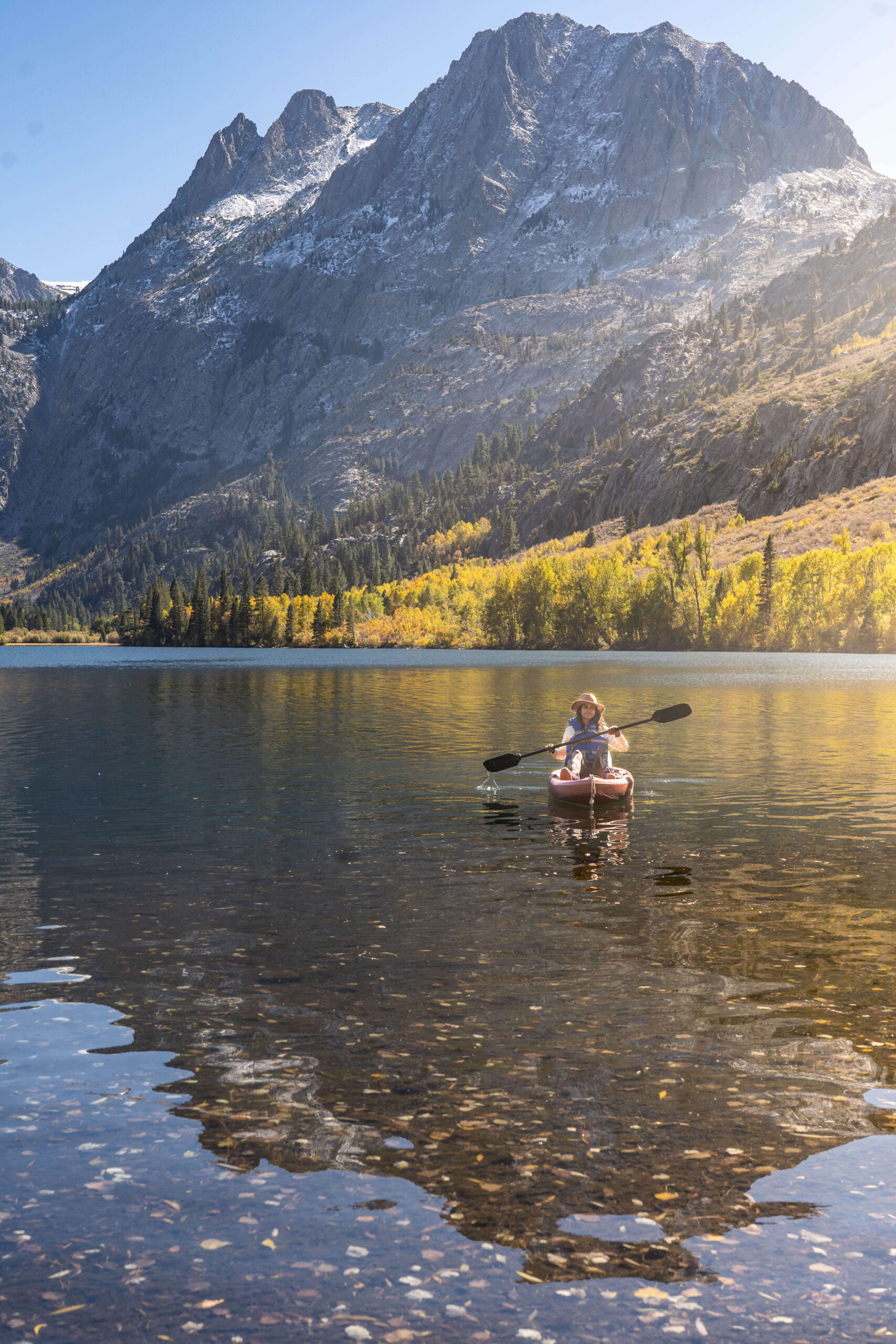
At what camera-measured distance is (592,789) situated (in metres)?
30.9

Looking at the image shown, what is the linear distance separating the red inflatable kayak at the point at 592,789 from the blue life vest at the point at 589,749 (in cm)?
55

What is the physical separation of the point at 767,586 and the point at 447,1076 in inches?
7446

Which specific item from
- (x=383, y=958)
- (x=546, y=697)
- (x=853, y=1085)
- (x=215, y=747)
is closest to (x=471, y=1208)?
(x=853, y=1085)

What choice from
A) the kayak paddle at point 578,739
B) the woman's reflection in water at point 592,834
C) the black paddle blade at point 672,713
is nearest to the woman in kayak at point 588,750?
the kayak paddle at point 578,739

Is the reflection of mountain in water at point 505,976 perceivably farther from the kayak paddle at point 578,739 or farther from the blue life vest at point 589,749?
the blue life vest at point 589,749

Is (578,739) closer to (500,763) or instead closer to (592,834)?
(500,763)

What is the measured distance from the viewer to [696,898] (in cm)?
2070

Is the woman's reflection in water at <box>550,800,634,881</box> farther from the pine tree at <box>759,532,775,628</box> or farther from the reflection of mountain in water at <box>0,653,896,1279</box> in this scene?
the pine tree at <box>759,532,775,628</box>

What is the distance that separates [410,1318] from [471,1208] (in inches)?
58.7

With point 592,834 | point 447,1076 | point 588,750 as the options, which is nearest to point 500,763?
point 588,750

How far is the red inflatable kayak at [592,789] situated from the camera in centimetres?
3106

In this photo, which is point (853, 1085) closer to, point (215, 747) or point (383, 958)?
point (383, 958)

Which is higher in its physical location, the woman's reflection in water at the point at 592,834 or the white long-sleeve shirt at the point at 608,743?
the white long-sleeve shirt at the point at 608,743

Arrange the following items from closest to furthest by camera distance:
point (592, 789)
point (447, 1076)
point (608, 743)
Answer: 1. point (447, 1076)
2. point (592, 789)
3. point (608, 743)
